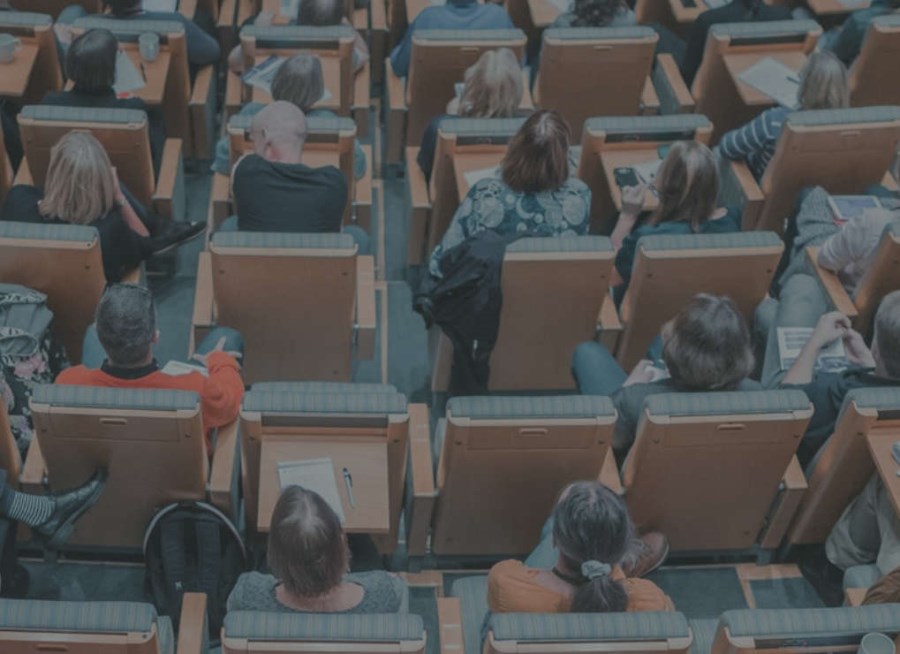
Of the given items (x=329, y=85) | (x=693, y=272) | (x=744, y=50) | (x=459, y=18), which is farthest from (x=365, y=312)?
(x=744, y=50)

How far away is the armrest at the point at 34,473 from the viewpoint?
130 inches

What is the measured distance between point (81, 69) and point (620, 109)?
2112mm

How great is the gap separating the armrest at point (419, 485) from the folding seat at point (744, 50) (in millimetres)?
2194

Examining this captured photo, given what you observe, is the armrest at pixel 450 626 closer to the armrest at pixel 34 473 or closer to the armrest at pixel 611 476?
the armrest at pixel 611 476

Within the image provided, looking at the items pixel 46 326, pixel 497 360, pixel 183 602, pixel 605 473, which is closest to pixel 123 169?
pixel 46 326

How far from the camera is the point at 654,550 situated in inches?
138

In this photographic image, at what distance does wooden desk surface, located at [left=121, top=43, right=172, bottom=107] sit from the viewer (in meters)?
4.69

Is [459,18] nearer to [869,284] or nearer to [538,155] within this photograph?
[538,155]

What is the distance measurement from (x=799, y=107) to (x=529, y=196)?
1.25 m

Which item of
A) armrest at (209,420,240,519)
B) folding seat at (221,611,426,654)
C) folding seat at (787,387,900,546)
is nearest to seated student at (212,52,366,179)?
armrest at (209,420,240,519)

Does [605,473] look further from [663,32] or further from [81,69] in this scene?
[663,32]

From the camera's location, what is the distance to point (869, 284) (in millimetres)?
3838

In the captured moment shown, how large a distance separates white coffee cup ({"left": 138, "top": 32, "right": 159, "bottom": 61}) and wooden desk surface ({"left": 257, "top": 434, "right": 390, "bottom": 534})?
2237mm

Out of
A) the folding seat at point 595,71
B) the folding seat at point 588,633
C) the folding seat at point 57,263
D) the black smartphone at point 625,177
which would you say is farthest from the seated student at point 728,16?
the folding seat at point 588,633
